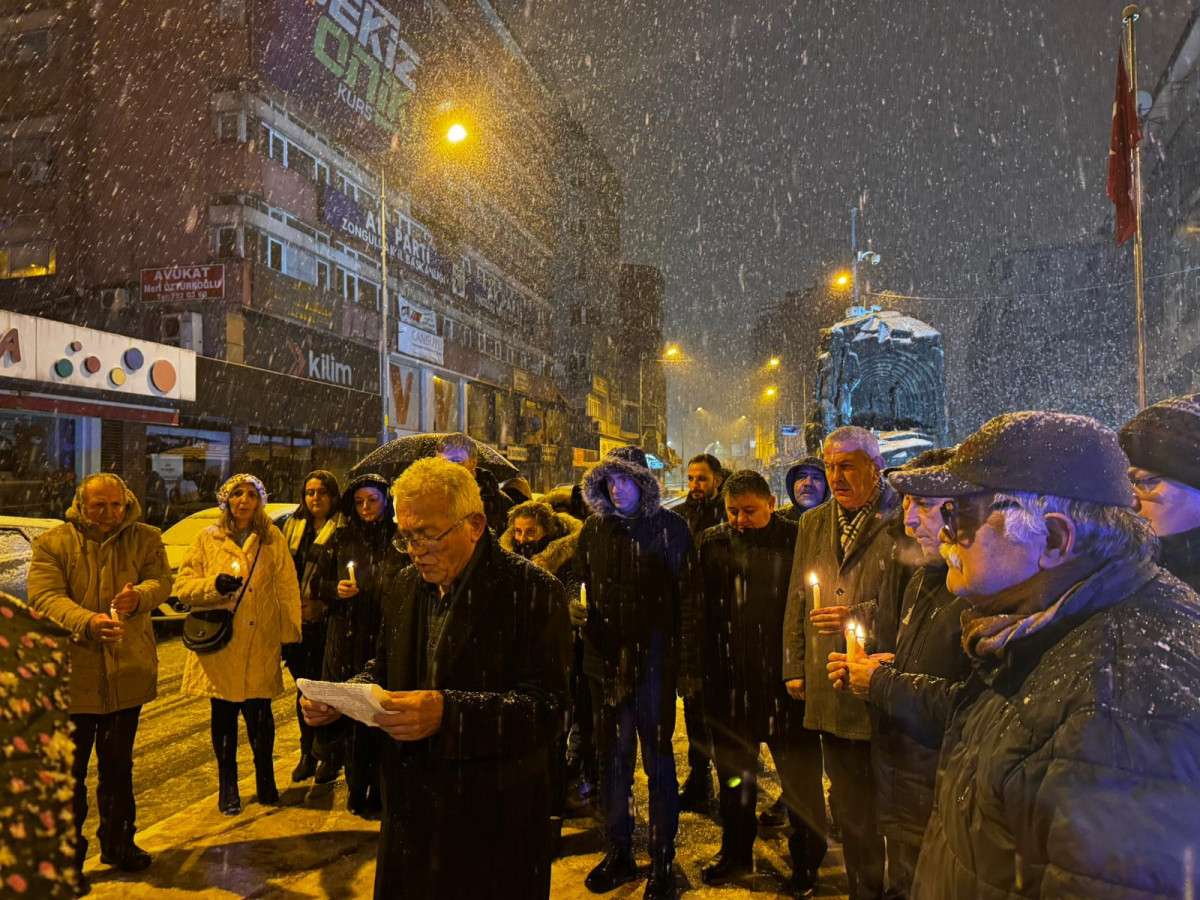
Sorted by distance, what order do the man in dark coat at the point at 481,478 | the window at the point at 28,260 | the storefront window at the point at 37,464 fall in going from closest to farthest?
the man in dark coat at the point at 481,478 → the storefront window at the point at 37,464 → the window at the point at 28,260

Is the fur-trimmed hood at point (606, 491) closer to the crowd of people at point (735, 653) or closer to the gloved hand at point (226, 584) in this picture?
the crowd of people at point (735, 653)

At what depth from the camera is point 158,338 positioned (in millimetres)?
24016

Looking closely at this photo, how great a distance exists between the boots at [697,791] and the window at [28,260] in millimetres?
28279

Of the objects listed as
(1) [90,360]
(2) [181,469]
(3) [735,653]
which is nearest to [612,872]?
(3) [735,653]

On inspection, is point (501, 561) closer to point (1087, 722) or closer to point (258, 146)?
point (1087, 722)

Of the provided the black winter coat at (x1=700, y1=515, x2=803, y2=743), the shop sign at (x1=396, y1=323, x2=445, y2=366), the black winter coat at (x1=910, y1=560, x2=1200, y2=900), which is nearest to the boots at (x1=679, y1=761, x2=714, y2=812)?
the black winter coat at (x1=700, y1=515, x2=803, y2=743)

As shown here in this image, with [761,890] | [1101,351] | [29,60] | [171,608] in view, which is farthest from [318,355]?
[1101,351]

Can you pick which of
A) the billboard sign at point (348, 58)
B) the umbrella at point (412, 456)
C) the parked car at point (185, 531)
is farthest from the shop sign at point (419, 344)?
the umbrella at point (412, 456)

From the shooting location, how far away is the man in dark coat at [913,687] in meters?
2.47

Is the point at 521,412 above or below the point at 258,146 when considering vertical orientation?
below

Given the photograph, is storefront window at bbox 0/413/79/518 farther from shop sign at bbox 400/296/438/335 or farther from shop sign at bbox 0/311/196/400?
shop sign at bbox 400/296/438/335

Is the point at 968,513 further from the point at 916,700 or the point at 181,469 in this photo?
the point at 181,469

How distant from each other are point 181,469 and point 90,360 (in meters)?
5.35

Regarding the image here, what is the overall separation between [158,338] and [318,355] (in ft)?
18.1
